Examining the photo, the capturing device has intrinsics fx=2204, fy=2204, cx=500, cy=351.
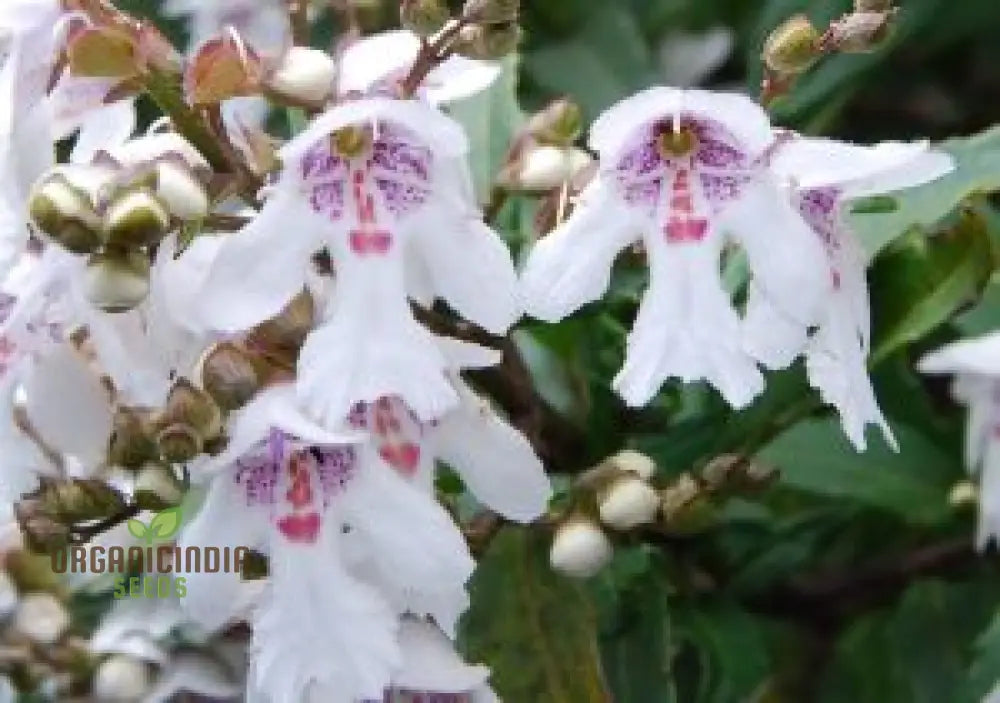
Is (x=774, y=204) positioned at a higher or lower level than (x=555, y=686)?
higher

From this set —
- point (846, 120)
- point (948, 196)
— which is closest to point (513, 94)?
point (948, 196)

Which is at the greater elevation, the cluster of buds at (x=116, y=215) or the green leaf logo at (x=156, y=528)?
the cluster of buds at (x=116, y=215)

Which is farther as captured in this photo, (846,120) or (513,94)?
(846,120)

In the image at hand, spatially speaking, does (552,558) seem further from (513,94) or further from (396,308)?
(513,94)

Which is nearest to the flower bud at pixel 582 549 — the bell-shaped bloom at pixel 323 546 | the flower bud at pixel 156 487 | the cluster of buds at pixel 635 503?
the cluster of buds at pixel 635 503

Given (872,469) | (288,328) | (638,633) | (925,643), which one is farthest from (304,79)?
(925,643)

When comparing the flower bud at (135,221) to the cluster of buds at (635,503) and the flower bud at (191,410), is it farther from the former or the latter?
the cluster of buds at (635,503)

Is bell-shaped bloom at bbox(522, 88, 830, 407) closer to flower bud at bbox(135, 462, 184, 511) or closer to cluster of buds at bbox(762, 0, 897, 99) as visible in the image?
cluster of buds at bbox(762, 0, 897, 99)
